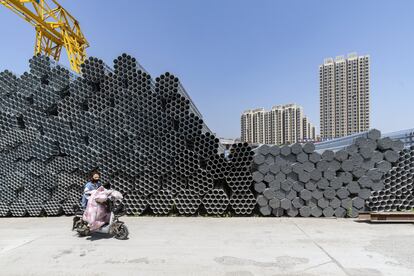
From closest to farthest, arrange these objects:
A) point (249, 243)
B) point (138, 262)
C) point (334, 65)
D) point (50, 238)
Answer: point (138, 262) < point (249, 243) < point (50, 238) < point (334, 65)

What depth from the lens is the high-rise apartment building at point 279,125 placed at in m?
72.1

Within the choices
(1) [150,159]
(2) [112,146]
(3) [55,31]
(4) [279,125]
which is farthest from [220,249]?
(4) [279,125]

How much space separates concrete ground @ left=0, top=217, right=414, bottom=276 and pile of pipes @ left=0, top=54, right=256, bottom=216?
1.32 meters

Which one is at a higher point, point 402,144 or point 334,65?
point 334,65

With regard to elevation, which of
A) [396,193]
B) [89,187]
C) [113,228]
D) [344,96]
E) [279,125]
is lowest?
[113,228]

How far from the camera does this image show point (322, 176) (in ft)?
29.1

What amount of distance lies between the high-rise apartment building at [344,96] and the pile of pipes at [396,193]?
5703cm

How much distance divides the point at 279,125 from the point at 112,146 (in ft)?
221

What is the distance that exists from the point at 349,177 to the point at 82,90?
10095 millimetres

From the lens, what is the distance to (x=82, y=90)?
9.90 m

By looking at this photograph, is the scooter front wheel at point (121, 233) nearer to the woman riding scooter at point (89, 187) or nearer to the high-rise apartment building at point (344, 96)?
the woman riding scooter at point (89, 187)

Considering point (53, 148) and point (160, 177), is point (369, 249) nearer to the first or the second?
point (160, 177)

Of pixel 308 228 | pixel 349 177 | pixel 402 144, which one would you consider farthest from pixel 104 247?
pixel 402 144

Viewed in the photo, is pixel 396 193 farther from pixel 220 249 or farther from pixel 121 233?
pixel 121 233
